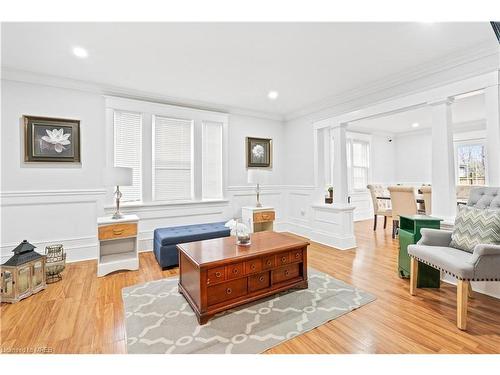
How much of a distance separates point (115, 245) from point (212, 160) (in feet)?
7.36

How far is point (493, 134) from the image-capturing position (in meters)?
2.56

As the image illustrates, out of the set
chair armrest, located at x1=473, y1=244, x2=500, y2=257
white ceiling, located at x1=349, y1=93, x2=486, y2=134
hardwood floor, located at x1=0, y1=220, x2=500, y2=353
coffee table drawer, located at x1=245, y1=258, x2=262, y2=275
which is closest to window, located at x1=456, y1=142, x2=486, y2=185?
white ceiling, located at x1=349, y1=93, x2=486, y2=134

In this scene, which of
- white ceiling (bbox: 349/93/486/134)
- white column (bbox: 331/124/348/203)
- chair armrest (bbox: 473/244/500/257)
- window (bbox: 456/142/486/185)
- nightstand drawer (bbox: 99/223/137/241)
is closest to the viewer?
chair armrest (bbox: 473/244/500/257)

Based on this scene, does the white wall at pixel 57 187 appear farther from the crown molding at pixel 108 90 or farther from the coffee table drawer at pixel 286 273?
the coffee table drawer at pixel 286 273

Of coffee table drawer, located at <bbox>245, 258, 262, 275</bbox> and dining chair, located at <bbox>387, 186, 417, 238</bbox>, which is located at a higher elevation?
Result: dining chair, located at <bbox>387, 186, 417, 238</bbox>

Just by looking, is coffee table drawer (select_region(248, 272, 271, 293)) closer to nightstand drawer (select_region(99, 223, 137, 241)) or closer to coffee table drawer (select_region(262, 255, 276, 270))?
coffee table drawer (select_region(262, 255, 276, 270))

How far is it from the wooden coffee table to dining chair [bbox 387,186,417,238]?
3.30 m

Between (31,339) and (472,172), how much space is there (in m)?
9.38

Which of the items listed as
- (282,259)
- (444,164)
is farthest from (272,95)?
(282,259)

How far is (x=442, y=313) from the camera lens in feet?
7.04

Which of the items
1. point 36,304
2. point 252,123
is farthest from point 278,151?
point 36,304

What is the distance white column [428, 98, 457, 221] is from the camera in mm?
2951

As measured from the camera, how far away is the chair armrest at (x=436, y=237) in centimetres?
251
